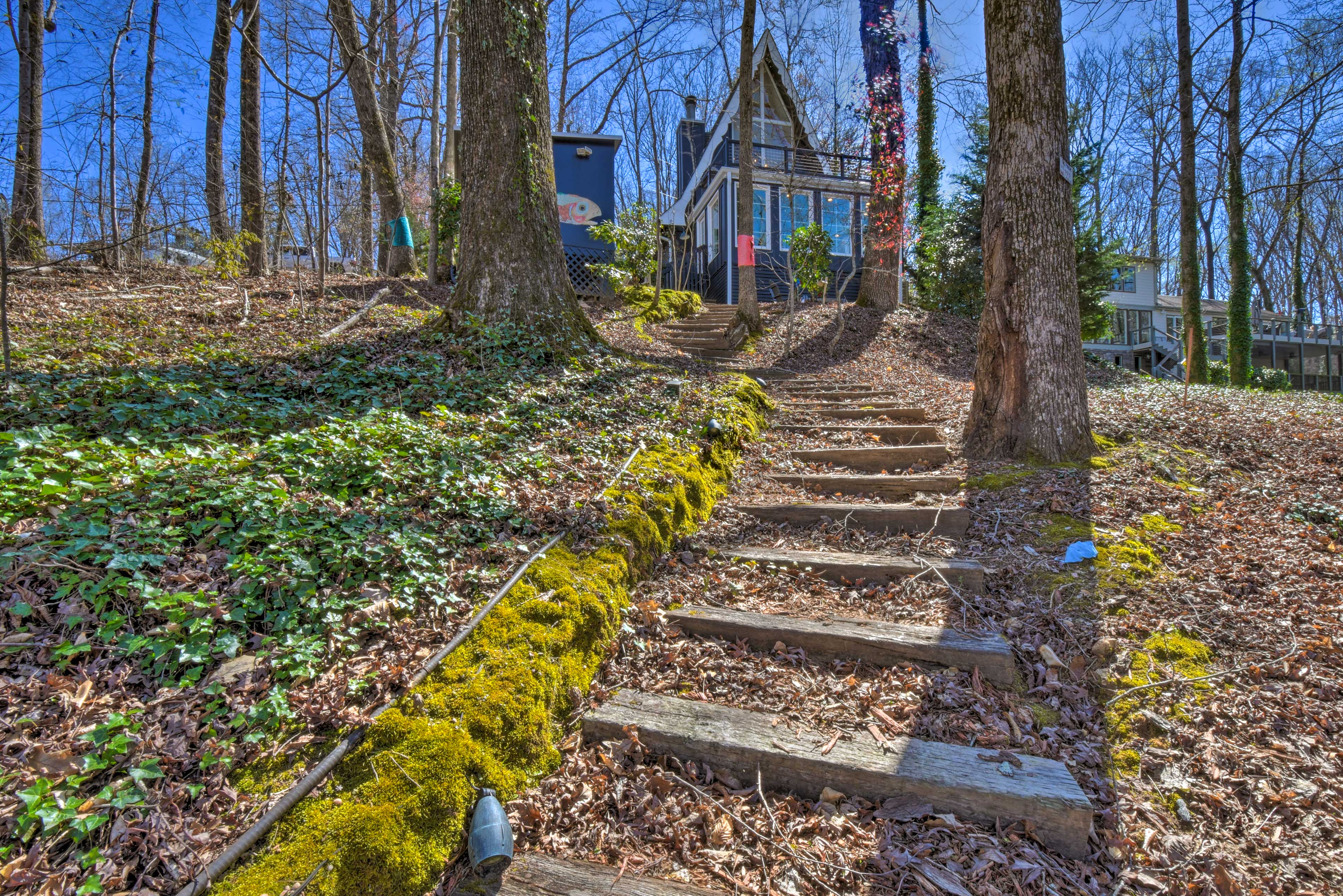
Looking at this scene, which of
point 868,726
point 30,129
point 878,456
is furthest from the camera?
point 30,129

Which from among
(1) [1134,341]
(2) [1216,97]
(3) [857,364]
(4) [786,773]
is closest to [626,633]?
(4) [786,773]

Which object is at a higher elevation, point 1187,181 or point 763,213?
point 763,213

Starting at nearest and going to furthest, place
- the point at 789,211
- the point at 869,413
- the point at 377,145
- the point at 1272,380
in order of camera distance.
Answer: the point at 869,413
the point at 377,145
the point at 1272,380
the point at 789,211

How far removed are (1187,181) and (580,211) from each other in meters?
10.8

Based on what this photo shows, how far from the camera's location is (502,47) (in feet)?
18.0

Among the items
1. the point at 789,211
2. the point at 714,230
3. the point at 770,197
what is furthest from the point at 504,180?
the point at 714,230

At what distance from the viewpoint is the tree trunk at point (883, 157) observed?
1192cm

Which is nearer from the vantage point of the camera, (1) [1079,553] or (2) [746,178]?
(1) [1079,553]

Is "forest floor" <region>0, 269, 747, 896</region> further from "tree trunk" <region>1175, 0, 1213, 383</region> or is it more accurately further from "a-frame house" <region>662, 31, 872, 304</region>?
"a-frame house" <region>662, 31, 872, 304</region>

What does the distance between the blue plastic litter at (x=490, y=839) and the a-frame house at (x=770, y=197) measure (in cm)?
1447

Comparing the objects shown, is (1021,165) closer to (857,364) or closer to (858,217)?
(857,364)

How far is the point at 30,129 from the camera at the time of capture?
690 centimetres

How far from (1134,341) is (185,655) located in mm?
33997

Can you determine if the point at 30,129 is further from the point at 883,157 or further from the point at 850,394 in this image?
the point at 883,157
